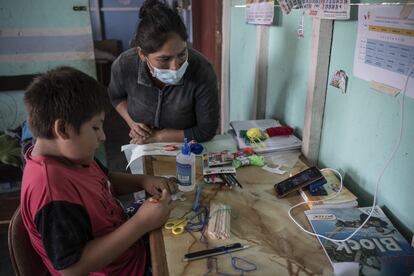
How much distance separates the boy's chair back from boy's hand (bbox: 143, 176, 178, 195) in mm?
382

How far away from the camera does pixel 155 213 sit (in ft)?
3.03

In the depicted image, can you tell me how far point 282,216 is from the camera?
3.29ft

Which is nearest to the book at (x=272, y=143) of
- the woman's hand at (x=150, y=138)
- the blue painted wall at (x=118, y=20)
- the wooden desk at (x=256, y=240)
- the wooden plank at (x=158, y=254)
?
the wooden desk at (x=256, y=240)

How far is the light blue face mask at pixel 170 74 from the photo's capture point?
1.41m

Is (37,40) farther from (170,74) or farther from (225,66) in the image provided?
(170,74)

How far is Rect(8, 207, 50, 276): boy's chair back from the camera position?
2.77ft

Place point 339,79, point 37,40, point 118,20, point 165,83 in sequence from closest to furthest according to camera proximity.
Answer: point 339,79 → point 165,83 → point 37,40 → point 118,20

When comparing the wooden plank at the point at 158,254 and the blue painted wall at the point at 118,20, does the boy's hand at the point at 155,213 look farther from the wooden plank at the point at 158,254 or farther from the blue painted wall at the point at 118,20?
the blue painted wall at the point at 118,20

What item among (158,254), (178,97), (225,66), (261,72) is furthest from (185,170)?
(225,66)

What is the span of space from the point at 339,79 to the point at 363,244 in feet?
1.85

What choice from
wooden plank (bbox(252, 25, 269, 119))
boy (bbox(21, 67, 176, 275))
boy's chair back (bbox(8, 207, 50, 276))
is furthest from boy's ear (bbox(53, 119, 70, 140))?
wooden plank (bbox(252, 25, 269, 119))

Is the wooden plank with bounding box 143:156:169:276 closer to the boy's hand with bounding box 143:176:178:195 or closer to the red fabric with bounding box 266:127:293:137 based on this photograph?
the boy's hand with bounding box 143:176:178:195

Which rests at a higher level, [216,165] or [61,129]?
[61,129]

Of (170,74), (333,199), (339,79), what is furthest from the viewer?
(170,74)
